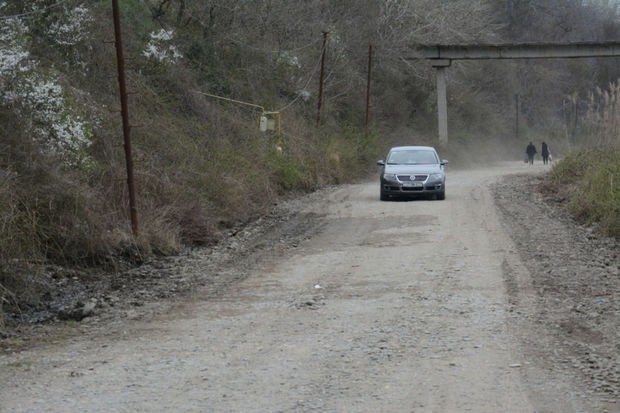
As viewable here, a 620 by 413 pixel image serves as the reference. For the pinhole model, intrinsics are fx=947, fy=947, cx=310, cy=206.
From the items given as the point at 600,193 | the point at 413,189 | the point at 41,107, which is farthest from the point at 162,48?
the point at 600,193

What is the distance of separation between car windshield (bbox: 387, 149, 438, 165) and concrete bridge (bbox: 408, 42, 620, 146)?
29.2 metres

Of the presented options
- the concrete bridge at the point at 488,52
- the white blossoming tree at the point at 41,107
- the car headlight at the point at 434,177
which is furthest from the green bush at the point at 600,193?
the concrete bridge at the point at 488,52

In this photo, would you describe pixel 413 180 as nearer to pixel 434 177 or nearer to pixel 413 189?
pixel 413 189

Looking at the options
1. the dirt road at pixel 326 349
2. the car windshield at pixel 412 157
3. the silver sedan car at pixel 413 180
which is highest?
the car windshield at pixel 412 157

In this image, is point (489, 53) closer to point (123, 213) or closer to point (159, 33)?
point (159, 33)

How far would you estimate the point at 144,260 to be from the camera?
50.9 ft

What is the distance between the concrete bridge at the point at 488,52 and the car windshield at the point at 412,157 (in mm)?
29153

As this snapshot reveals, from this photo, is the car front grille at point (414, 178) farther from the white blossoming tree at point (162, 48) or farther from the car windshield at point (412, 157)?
the white blossoming tree at point (162, 48)

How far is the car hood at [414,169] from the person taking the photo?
1016 inches

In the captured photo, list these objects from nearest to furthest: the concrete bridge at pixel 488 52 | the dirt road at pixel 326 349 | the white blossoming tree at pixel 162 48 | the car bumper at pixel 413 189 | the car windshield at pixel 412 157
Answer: the dirt road at pixel 326 349 → the car bumper at pixel 413 189 → the car windshield at pixel 412 157 → the white blossoming tree at pixel 162 48 → the concrete bridge at pixel 488 52

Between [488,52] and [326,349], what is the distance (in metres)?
50.4

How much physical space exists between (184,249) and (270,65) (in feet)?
78.2

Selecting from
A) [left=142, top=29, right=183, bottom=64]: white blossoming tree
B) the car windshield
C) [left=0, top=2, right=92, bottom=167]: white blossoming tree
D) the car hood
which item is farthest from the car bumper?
[left=0, top=2, right=92, bottom=167]: white blossoming tree

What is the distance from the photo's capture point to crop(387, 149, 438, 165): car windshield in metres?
27.0
